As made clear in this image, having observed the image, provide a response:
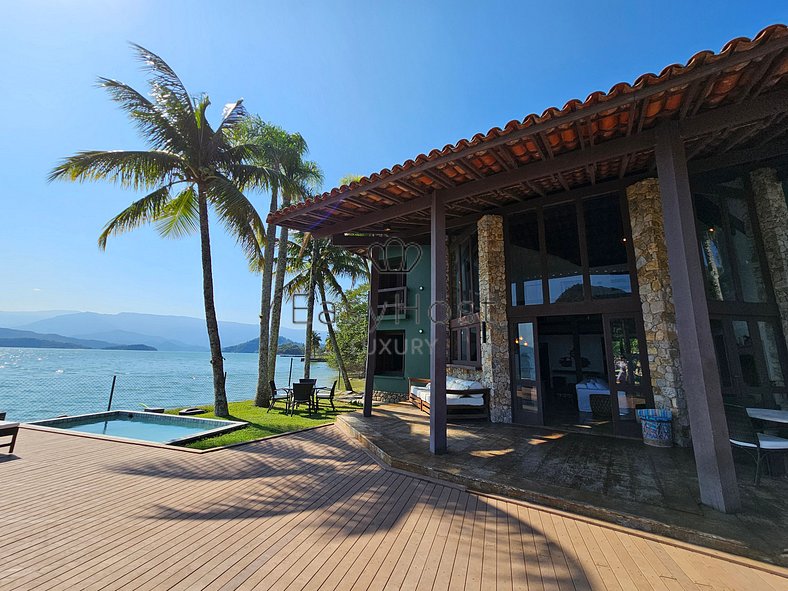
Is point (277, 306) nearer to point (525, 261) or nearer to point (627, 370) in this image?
point (525, 261)

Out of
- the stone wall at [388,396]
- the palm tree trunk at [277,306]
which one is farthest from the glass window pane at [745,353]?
the palm tree trunk at [277,306]

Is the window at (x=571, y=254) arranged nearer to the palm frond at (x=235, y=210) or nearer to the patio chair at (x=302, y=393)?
the patio chair at (x=302, y=393)

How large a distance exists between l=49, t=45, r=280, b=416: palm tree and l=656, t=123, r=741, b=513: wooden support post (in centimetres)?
914

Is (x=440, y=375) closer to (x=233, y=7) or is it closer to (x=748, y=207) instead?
(x=748, y=207)

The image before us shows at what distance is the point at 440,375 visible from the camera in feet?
15.8

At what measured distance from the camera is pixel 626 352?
5777 mm

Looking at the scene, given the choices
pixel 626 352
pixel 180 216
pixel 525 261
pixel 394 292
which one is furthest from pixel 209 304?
pixel 626 352

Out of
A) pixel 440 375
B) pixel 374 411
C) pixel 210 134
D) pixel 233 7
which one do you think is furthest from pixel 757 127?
pixel 210 134

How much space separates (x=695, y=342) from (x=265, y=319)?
10.8 m

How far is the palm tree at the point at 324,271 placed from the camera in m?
14.8

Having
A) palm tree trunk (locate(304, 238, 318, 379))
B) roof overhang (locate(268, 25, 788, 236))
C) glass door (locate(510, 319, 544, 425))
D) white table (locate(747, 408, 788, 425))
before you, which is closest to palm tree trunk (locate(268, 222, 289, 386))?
palm tree trunk (locate(304, 238, 318, 379))

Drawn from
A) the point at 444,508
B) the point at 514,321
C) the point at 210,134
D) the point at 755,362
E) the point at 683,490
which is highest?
the point at 210,134

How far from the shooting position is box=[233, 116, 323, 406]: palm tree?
1090cm

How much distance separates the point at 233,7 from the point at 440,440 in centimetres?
959
